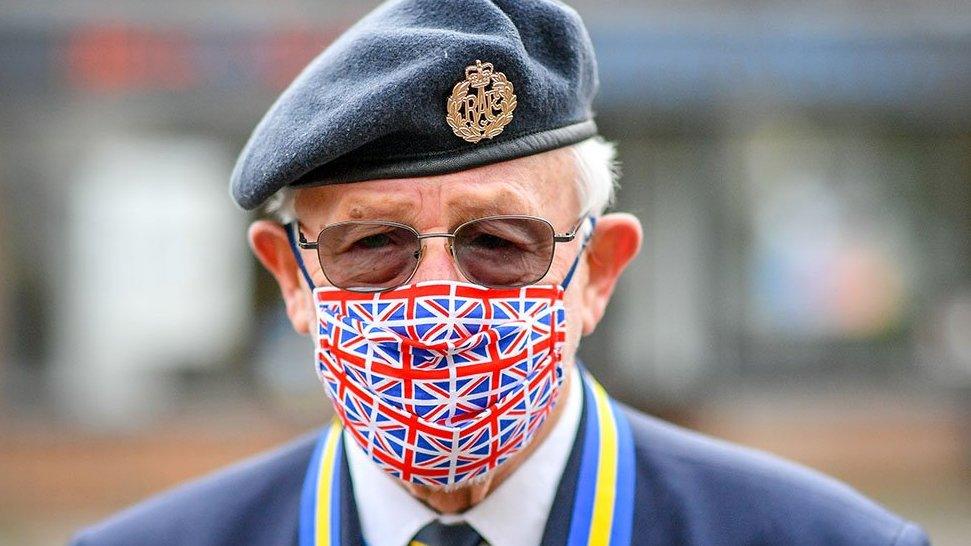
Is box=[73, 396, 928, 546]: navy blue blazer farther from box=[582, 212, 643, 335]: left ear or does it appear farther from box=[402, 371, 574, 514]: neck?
box=[582, 212, 643, 335]: left ear

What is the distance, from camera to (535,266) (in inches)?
94.3

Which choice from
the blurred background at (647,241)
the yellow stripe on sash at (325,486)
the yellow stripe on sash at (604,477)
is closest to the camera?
the yellow stripe on sash at (604,477)

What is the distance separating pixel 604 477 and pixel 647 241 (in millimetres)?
8476

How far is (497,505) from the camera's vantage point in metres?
2.45

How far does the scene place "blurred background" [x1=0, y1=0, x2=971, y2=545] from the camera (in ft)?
33.4

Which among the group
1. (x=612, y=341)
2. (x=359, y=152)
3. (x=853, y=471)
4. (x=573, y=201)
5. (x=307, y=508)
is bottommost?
(x=853, y=471)

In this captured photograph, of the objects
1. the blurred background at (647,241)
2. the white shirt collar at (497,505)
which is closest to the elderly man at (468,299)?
the white shirt collar at (497,505)

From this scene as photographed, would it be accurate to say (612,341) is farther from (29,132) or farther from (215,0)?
(29,132)

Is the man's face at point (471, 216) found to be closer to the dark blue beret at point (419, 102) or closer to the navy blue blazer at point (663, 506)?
the dark blue beret at point (419, 102)

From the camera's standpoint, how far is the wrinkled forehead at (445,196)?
2320mm

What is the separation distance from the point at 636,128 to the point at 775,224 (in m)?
1.53

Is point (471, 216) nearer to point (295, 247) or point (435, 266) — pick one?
point (435, 266)

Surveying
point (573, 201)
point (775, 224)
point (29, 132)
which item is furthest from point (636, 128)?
point (573, 201)

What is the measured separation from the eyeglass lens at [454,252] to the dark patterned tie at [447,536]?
501mm
